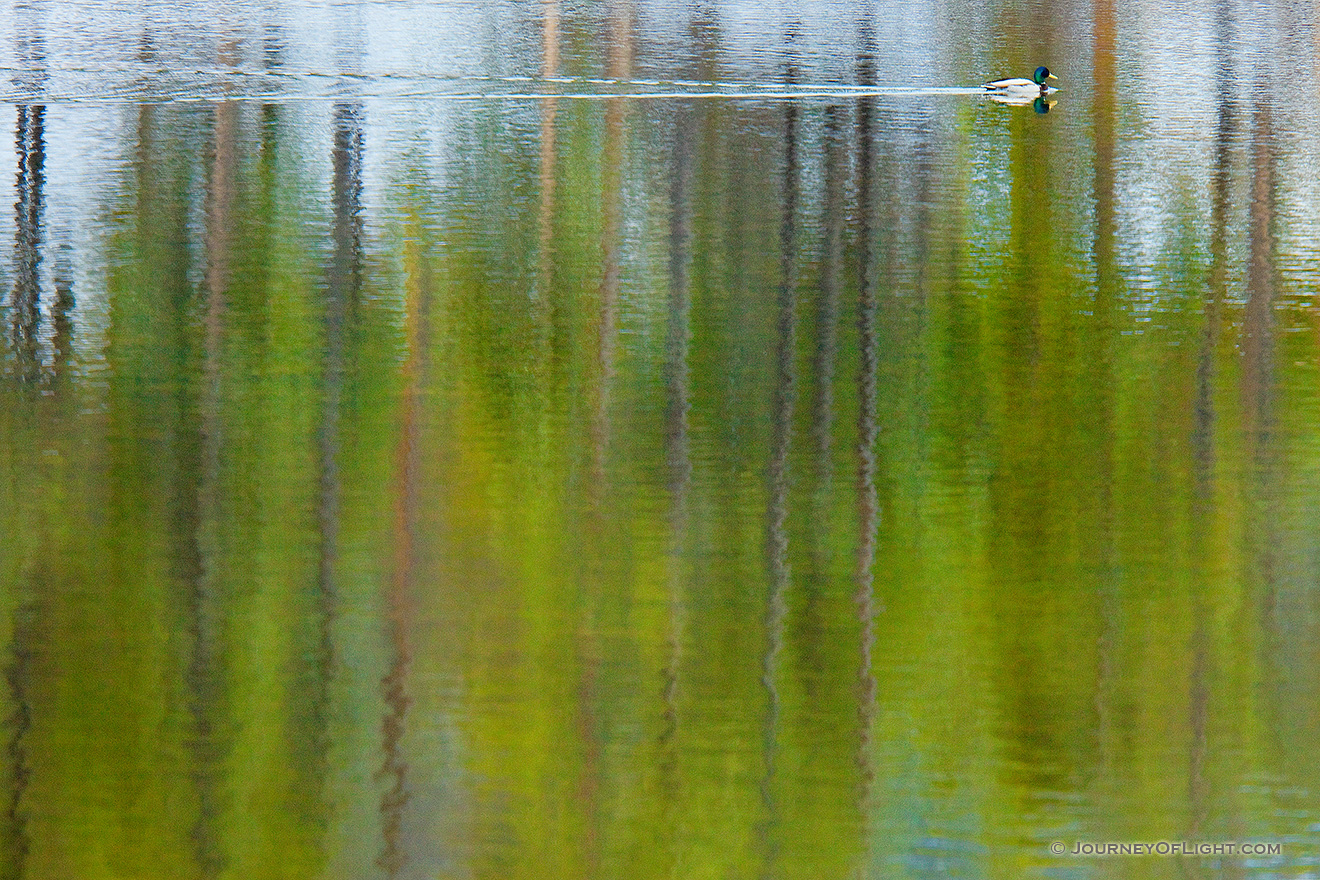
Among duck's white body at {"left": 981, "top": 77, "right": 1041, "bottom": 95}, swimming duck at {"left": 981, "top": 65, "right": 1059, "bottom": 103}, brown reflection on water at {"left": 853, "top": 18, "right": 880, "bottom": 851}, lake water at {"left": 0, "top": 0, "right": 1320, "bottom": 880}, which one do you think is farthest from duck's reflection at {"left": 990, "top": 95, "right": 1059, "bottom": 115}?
brown reflection on water at {"left": 853, "top": 18, "right": 880, "bottom": 851}

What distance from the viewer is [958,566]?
29.3 feet

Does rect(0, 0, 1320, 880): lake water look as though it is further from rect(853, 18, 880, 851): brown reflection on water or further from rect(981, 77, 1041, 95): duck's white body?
rect(981, 77, 1041, 95): duck's white body

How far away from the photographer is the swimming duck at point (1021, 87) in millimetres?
24656

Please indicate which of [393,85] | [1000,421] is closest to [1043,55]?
[393,85]

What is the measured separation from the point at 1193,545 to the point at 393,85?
724 inches

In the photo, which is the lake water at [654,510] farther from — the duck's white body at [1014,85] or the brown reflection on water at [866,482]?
the duck's white body at [1014,85]

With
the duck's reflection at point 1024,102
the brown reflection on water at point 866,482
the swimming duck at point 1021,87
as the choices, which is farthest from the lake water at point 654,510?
the swimming duck at point 1021,87

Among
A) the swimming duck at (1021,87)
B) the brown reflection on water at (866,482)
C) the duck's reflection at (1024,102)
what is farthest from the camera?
the swimming duck at (1021,87)

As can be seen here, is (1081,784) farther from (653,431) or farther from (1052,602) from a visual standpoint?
(653,431)

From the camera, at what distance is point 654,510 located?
952 centimetres

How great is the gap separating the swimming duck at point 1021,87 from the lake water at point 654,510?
4.28m

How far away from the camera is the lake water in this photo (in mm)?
6637

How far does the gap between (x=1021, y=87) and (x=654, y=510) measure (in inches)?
673

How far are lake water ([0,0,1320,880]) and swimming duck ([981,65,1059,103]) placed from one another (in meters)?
4.28
